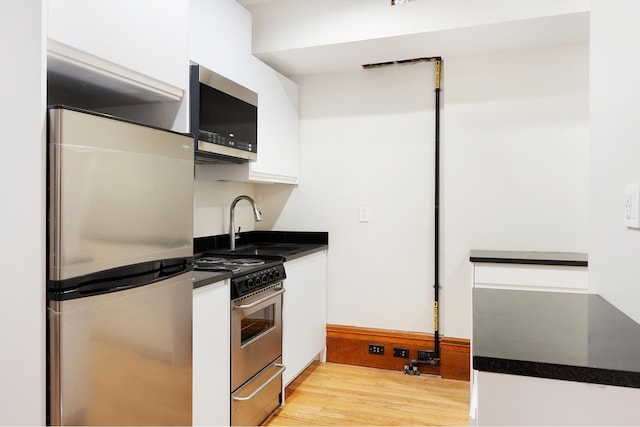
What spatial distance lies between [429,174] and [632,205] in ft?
A: 7.08

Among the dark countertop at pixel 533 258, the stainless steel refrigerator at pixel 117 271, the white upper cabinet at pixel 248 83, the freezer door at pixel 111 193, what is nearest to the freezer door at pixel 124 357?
the stainless steel refrigerator at pixel 117 271

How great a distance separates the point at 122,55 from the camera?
1.58 metres

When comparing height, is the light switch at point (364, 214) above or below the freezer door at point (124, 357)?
above

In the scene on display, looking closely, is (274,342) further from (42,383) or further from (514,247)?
(514,247)

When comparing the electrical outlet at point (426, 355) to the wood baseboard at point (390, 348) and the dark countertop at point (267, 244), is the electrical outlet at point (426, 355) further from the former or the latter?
the dark countertop at point (267, 244)

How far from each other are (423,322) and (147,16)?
2.67 metres

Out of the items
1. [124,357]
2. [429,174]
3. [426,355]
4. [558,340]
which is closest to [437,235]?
[429,174]

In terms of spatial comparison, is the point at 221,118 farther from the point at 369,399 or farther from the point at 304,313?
the point at 369,399

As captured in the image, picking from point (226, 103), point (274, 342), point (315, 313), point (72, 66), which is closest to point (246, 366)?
point (274, 342)

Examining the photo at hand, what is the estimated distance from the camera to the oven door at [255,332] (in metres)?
2.16

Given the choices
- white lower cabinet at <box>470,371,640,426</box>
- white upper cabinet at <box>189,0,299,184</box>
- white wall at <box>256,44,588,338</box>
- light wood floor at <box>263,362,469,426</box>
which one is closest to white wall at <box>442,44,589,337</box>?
white wall at <box>256,44,588,338</box>

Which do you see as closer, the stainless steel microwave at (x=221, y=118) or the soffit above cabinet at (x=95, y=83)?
the soffit above cabinet at (x=95, y=83)

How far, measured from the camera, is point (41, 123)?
1.20m

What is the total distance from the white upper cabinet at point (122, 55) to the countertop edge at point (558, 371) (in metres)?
1.44
